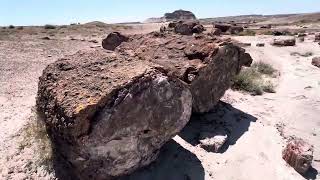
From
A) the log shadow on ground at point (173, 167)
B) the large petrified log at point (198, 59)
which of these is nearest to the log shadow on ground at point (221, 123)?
the large petrified log at point (198, 59)

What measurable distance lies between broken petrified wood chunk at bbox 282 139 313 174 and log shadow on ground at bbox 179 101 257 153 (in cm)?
100

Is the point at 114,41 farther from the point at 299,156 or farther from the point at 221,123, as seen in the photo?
the point at 299,156

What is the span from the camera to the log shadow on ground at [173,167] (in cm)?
643

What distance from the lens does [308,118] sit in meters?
9.77

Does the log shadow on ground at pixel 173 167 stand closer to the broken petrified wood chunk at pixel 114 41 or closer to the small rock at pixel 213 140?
the small rock at pixel 213 140

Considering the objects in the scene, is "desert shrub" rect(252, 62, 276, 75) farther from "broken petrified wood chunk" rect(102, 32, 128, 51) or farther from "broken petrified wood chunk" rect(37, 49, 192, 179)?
"broken petrified wood chunk" rect(37, 49, 192, 179)

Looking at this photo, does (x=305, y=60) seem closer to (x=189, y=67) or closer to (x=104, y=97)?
(x=189, y=67)

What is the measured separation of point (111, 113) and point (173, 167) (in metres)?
1.78

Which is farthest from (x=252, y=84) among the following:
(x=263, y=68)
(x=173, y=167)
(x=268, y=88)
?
(x=173, y=167)

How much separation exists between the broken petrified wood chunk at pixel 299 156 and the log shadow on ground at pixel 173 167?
1648 millimetres

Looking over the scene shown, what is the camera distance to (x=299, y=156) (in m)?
7.14

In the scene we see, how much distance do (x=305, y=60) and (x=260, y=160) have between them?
11697 millimetres

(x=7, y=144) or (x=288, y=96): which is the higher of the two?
(x=7, y=144)

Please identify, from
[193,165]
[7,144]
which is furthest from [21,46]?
[193,165]
